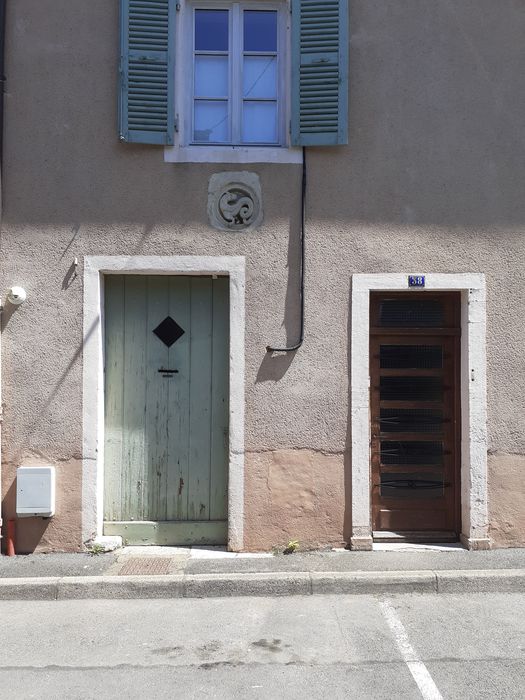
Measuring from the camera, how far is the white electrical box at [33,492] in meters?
6.47

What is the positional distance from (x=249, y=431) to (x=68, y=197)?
2.75 metres

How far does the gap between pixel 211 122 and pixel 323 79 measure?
1.13 m

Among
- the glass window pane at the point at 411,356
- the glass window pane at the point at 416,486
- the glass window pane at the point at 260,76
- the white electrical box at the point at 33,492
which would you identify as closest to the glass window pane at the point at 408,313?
the glass window pane at the point at 411,356

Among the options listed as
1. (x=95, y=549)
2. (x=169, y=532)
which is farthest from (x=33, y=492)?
(x=169, y=532)

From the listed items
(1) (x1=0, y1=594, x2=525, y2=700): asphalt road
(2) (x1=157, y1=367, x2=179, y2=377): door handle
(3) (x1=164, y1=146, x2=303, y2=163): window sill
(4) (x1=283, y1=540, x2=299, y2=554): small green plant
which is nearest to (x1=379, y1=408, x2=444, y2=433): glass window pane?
(4) (x1=283, y1=540, x2=299, y2=554): small green plant

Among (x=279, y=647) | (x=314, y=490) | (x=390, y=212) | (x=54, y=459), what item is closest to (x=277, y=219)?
(x=390, y=212)

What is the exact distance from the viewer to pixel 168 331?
7012mm

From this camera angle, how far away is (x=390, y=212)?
680 cm

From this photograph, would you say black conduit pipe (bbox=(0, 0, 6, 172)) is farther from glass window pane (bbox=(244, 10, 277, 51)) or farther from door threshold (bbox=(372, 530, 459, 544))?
door threshold (bbox=(372, 530, 459, 544))

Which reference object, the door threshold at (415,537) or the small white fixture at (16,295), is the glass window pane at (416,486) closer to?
the door threshold at (415,537)

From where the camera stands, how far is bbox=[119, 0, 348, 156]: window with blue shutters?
6723mm

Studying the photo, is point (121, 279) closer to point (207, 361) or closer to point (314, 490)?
point (207, 361)

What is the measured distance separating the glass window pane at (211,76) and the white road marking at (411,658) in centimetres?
487

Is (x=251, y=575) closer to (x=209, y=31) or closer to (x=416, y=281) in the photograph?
(x=416, y=281)
